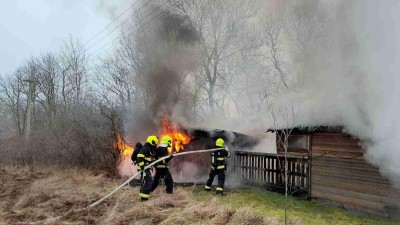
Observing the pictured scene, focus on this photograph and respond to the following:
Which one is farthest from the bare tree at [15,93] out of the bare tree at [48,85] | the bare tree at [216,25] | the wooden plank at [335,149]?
the wooden plank at [335,149]

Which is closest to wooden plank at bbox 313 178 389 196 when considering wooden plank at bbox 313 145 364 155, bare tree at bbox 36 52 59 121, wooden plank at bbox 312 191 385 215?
wooden plank at bbox 312 191 385 215

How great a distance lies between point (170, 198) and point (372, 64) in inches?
234

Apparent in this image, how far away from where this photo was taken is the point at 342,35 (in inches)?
423

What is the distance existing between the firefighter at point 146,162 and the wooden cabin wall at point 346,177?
4794 millimetres

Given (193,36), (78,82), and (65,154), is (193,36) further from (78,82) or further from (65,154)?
(78,82)

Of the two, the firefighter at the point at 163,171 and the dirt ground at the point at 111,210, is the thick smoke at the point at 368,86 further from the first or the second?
the firefighter at the point at 163,171

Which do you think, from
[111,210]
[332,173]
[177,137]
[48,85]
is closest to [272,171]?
[332,173]

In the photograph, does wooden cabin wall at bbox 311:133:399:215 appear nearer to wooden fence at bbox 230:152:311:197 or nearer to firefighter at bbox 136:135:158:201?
wooden fence at bbox 230:152:311:197

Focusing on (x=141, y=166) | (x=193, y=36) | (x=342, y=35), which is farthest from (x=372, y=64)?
(x=193, y=36)

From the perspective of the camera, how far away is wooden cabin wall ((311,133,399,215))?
26.4ft

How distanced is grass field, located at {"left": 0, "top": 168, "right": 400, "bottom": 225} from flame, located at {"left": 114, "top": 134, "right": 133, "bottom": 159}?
4114 mm

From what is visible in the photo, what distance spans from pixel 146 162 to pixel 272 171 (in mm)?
4493

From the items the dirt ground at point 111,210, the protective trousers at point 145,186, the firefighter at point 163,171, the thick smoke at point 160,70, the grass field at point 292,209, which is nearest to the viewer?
the dirt ground at point 111,210

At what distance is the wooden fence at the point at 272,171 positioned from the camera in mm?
10438
